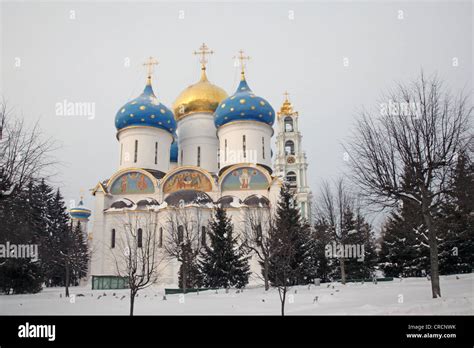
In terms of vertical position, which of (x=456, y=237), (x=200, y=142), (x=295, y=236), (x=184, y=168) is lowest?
(x=456, y=237)

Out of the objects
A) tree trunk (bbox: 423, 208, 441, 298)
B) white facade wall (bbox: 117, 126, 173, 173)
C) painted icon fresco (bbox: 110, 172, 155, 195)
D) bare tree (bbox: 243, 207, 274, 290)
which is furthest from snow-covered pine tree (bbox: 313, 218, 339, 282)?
white facade wall (bbox: 117, 126, 173, 173)

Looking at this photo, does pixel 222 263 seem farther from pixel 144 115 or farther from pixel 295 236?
pixel 144 115

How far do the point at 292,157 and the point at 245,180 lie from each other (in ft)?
55.0

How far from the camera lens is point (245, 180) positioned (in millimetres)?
31344

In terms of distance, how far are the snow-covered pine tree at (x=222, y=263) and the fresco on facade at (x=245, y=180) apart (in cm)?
649

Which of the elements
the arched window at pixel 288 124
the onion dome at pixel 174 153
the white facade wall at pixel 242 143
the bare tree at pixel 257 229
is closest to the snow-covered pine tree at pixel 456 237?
the bare tree at pixel 257 229

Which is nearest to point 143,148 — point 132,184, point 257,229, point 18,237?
point 132,184

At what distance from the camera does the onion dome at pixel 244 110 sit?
3366 cm

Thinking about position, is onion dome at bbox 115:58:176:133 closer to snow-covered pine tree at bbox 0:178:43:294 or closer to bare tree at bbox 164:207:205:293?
bare tree at bbox 164:207:205:293

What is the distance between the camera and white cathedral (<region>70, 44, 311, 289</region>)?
93.4 feet

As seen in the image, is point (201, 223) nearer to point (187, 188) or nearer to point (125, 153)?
point (187, 188)

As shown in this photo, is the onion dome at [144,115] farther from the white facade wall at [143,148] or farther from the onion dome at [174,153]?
the onion dome at [174,153]

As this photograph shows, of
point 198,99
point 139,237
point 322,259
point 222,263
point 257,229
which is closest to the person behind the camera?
point 257,229
